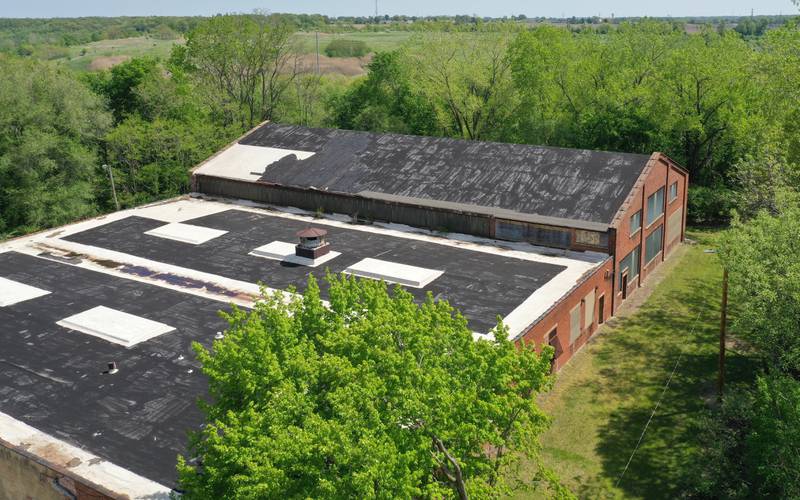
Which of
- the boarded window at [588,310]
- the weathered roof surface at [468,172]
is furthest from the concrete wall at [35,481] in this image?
the weathered roof surface at [468,172]

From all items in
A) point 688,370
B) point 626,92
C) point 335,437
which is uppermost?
point 626,92

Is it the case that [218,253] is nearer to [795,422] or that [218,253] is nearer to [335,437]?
[335,437]

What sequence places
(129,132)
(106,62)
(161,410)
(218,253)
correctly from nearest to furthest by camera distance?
(161,410), (218,253), (129,132), (106,62)

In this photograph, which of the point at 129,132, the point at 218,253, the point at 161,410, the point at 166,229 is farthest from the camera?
the point at 129,132

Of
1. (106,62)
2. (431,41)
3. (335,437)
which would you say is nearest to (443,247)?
(335,437)

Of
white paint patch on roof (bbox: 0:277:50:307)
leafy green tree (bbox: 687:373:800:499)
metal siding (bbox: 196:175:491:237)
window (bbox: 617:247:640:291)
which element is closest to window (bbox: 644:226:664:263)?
window (bbox: 617:247:640:291)

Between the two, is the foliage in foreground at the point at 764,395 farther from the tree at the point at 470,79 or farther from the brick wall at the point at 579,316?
the tree at the point at 470,79
